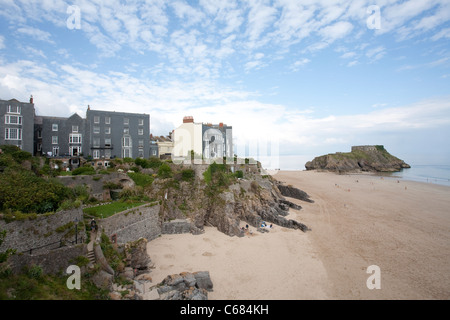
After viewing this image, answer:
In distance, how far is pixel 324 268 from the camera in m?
16.6

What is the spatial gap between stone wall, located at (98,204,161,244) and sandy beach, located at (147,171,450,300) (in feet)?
4.56

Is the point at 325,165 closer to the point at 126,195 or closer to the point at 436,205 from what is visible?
the point at 436,205

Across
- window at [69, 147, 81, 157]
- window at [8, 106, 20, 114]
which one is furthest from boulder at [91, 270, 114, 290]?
window at [8, 106, 20, 114]

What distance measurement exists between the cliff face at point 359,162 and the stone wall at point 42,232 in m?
85.0

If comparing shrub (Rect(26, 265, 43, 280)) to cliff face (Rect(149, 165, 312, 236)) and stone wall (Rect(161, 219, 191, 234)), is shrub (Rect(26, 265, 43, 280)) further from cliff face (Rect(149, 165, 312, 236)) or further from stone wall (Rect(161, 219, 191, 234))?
cliff face (Rect(149, 165, 312, 236))

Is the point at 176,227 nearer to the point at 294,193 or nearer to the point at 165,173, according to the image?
the point at 165,173

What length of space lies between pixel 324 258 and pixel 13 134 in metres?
39.4

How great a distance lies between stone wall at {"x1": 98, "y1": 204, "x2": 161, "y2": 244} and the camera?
16266mm

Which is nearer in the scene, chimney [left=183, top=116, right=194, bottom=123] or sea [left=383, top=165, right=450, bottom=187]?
chimney [left=183, top=116, right=194, bottom=123]

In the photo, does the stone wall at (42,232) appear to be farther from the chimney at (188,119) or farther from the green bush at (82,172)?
the chimney at (188,119)
